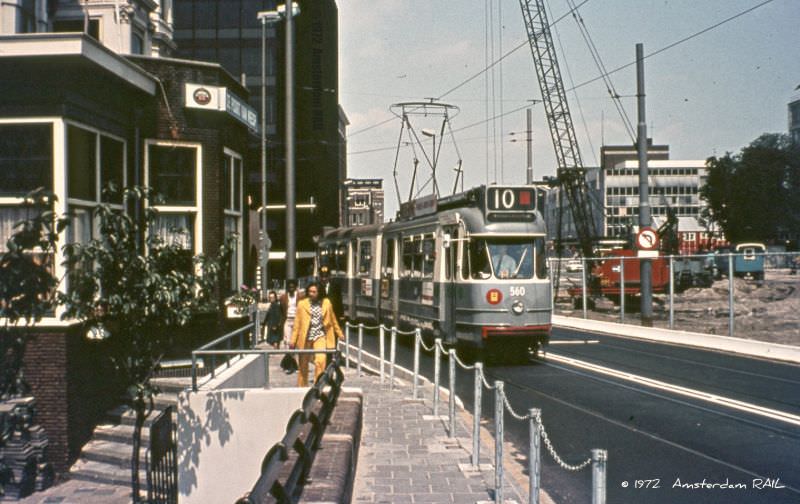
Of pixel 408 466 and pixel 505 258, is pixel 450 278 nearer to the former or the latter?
pixel 505 258

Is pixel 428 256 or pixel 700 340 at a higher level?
pixel 428 256

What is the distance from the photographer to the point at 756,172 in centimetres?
8456

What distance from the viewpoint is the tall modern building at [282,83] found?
221 feet

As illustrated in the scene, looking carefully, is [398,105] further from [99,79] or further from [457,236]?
[99,79]

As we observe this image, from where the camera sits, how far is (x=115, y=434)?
13789 mm

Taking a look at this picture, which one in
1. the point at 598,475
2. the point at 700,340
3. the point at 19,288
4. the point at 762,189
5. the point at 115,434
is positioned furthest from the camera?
the point at 762,189

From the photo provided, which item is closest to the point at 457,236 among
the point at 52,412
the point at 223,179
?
the point at 223,179

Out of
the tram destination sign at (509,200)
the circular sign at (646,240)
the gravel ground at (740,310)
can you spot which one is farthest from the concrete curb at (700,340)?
the tram destination sign at (509,200)

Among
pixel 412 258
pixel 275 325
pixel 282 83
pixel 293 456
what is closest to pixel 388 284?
pixel 412 258

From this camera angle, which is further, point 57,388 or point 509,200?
point 509,200

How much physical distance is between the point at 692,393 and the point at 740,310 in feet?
80.6

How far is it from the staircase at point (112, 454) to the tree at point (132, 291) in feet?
9.07

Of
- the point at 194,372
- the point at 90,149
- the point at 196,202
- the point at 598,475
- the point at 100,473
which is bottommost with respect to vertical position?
the point at 100,473

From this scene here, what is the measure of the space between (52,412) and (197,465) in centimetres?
204
